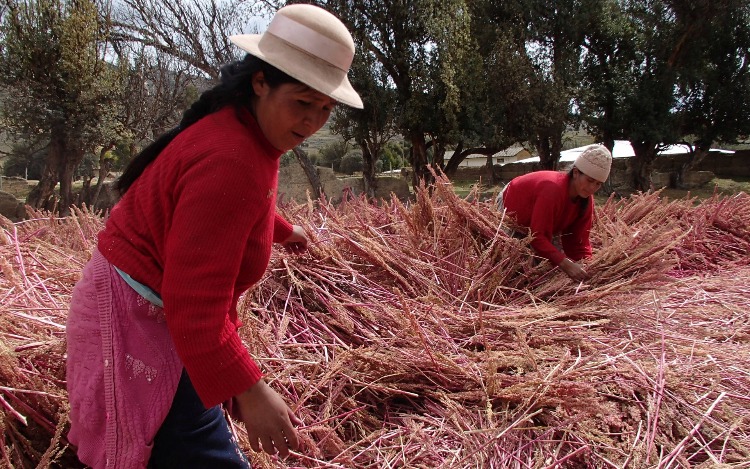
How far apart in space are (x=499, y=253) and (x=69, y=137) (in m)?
10.1

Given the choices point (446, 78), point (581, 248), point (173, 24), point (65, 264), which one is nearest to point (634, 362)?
point (581, 248)

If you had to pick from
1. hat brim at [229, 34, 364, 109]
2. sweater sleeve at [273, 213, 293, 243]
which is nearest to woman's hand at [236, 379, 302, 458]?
hat brim at [229, 34, 364, 109]

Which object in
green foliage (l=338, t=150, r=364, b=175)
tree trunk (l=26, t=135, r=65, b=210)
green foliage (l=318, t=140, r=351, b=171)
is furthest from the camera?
green foliage (l=318, t=140, r=351, b=171)

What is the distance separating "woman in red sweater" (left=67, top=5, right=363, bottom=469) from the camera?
0.93 metres

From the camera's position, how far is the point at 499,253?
2.98m

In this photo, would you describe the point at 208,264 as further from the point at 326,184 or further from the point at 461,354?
the point at 326,184

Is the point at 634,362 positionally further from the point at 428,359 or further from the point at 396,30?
the point at 396,30

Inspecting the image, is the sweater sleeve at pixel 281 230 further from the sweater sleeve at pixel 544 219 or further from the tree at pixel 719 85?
the tree at pixel 719 85

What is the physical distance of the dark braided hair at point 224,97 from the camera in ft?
3.38

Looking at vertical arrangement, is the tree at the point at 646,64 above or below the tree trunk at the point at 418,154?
above

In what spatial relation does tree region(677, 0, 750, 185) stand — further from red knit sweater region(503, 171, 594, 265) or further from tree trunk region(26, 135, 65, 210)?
tree trunk region(26, 135, 65, 210)

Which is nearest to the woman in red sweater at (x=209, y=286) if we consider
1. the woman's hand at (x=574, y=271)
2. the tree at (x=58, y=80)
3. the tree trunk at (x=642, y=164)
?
the woman's hand at (x=574, y=271)

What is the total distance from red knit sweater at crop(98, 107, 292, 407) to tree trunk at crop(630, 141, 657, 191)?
53.3ft

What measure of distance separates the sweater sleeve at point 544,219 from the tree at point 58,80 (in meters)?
9.05
